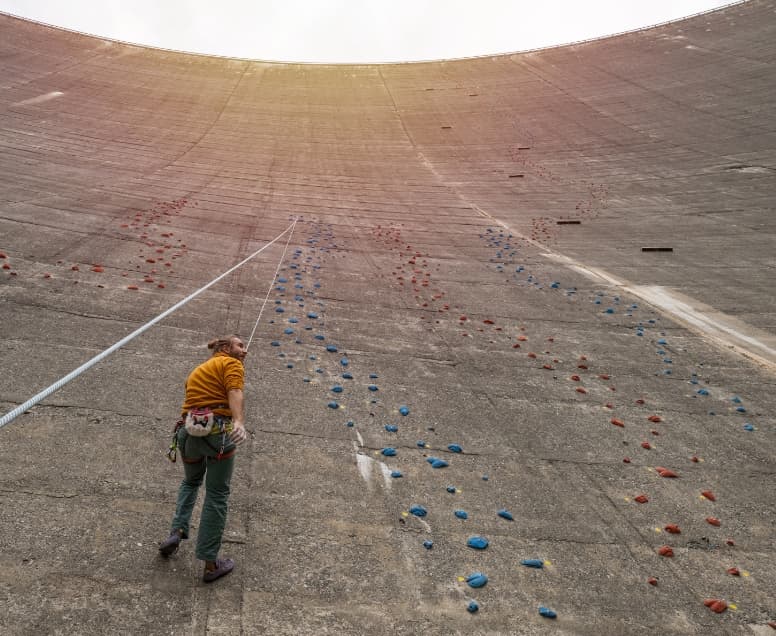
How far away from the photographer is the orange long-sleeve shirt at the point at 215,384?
3920mm

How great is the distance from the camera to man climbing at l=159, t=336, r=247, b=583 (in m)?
3.87

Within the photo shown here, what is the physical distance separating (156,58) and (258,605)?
49378mm

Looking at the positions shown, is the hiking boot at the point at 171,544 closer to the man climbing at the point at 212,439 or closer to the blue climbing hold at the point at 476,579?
the man climbing at the point at 212,439

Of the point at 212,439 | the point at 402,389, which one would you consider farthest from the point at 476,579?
the point at 402,389

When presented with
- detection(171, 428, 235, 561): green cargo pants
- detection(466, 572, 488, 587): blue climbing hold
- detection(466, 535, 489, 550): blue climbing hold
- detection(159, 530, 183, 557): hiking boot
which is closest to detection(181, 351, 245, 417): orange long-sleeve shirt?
detection(171, 428, 235, 561): green cargo pants

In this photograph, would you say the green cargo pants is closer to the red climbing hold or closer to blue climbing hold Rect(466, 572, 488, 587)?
blue climbing hold Rect(466, 572, 488, 587)

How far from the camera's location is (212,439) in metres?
3.90

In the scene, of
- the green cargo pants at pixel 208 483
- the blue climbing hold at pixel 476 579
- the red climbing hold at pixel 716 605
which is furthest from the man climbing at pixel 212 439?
the red climbing hold at pixel 716 605

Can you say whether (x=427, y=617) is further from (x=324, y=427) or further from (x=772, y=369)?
(x=772, y=369)

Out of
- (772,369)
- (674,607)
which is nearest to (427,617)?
(674,607)

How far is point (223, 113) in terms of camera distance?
3512 cm

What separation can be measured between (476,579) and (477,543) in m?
0.47

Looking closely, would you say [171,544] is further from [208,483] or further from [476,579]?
[476,579]

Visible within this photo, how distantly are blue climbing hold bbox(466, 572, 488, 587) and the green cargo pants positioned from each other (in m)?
1.85
